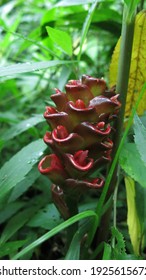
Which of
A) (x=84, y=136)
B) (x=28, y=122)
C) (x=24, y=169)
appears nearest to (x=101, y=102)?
(x=84, y=136)

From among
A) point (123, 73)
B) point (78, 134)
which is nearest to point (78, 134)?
point (78, 134)

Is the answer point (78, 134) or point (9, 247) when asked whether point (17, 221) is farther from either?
point (78, 134)

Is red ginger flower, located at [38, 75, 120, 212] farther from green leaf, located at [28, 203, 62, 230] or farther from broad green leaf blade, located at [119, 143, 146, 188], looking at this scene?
green leaf, located at [28, 203, 62, 230]

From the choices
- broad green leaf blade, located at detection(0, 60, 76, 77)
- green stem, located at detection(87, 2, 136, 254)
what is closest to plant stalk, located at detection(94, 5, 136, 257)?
green stem, located at detection(87, 2, 136, 254)

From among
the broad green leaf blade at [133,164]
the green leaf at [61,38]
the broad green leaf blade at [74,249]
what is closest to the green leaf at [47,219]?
the broad green leaf blade at [74,249]
